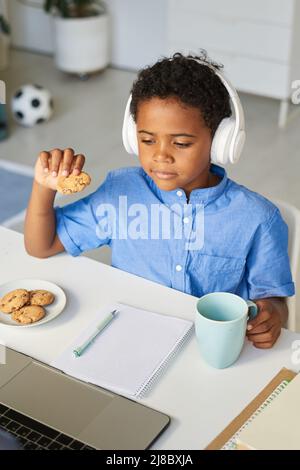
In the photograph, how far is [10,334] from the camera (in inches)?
52.7

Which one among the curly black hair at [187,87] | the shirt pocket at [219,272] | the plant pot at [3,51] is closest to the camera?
the curly black hair at [187,87]

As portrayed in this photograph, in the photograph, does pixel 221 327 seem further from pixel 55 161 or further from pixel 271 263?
pixel 55 161

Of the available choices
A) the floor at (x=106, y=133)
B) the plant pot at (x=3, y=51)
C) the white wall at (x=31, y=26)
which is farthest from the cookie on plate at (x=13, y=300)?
the white wall at (x=31, y=26)

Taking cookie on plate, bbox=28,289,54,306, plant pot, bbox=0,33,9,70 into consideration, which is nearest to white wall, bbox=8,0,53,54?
plant pot, bbox=0,33,9,70

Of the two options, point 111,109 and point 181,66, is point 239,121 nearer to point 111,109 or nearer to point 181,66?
point 181,66

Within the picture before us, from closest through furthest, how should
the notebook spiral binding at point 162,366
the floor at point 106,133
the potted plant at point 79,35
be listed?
1. the notebook spiral binding at point 162,366
2. the floor at point 106,133
3. the potted plant at point 79,35

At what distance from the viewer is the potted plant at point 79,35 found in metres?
4.23

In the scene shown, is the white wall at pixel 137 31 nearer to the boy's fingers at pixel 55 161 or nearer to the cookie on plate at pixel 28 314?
the boy's fingers at pixel 55 161

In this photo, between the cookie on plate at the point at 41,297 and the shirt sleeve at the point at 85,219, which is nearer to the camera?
the cookie on plate at the point at 41,297

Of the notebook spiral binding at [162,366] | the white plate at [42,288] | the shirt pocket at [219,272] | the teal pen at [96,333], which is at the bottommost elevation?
the shirt pocket at [219,272]

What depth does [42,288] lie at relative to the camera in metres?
1.44

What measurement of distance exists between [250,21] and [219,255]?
2369 millimetres

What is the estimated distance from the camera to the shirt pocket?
1525 millimetres

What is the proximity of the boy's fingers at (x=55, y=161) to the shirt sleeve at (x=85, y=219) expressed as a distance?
13 centimetres
